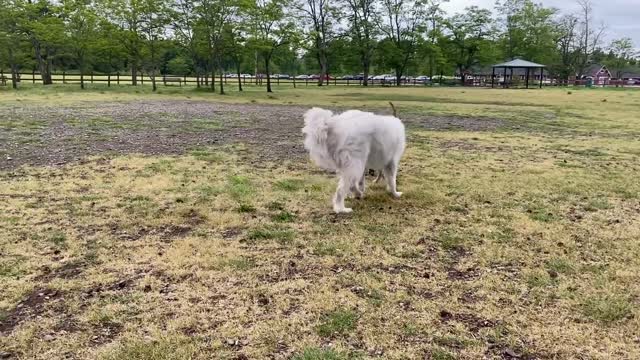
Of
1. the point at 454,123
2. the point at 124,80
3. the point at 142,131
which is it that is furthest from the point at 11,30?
the point at 454,123

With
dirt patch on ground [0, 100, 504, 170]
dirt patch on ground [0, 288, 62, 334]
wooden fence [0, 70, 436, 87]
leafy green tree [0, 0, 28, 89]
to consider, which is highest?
leafy green tree [0, 0, 28, 89]

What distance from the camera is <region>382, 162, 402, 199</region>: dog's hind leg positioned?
21.7 feet

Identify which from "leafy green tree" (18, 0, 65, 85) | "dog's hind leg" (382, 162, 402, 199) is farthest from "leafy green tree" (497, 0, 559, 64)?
"dog's hind leg" (382, 162, 402, 199)

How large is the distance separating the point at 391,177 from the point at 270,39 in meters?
31.6

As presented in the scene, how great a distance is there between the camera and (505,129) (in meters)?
15.1

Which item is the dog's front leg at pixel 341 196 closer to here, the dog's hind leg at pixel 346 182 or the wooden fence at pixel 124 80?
the dog's hind leg at pixel 346 182

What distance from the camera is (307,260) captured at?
458 centimetres

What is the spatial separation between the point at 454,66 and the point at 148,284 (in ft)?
227

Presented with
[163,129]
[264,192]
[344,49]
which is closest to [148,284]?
[264,192]

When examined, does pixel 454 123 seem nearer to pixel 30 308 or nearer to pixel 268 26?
pixel 30 308

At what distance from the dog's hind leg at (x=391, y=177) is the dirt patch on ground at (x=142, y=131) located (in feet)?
10.7

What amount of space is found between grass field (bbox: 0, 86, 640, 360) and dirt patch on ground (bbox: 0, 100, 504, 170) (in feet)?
1.48

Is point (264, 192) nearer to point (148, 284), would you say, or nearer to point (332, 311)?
point (148, 284)

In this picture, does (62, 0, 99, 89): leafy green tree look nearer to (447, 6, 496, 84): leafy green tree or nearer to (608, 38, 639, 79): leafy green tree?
(447, 6, 496, 84): leafy green tree
